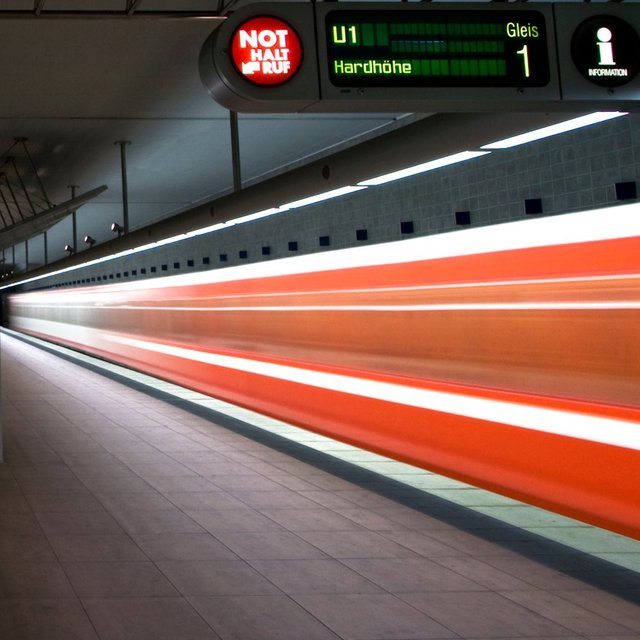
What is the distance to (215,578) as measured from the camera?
4.68m

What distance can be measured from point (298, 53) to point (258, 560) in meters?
2.72

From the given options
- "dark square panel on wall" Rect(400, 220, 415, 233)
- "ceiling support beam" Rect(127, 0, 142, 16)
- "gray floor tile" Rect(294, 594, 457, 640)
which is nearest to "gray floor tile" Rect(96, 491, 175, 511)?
"gray floor tile" Rect(294, 594, 457, 640)

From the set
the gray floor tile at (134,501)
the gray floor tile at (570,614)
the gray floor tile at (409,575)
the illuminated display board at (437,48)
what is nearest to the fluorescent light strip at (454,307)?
the illuminated display board at (437,48)

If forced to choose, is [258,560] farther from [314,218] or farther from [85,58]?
[314,218]

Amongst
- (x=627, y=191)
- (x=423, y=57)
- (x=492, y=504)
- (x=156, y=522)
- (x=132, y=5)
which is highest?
(x=132, y=5)

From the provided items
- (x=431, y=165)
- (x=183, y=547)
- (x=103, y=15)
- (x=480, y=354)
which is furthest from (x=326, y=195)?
(x=183, y=547)

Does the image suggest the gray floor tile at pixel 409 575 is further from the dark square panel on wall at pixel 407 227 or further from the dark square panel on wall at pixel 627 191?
the dark square panel on wall at pixel 407 227

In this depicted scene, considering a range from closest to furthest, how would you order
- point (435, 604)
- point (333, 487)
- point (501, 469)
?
1. point (435, 604)
2. point (501, 469)
3. point (333, 487)

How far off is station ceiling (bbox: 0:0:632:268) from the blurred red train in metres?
2.61

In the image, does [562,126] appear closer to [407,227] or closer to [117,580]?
[117,580]

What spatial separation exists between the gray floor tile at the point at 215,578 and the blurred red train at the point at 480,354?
1790 millimetres

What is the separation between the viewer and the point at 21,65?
1001 cm

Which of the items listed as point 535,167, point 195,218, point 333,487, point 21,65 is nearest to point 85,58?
point 21,65

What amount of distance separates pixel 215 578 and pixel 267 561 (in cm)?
→ 43
